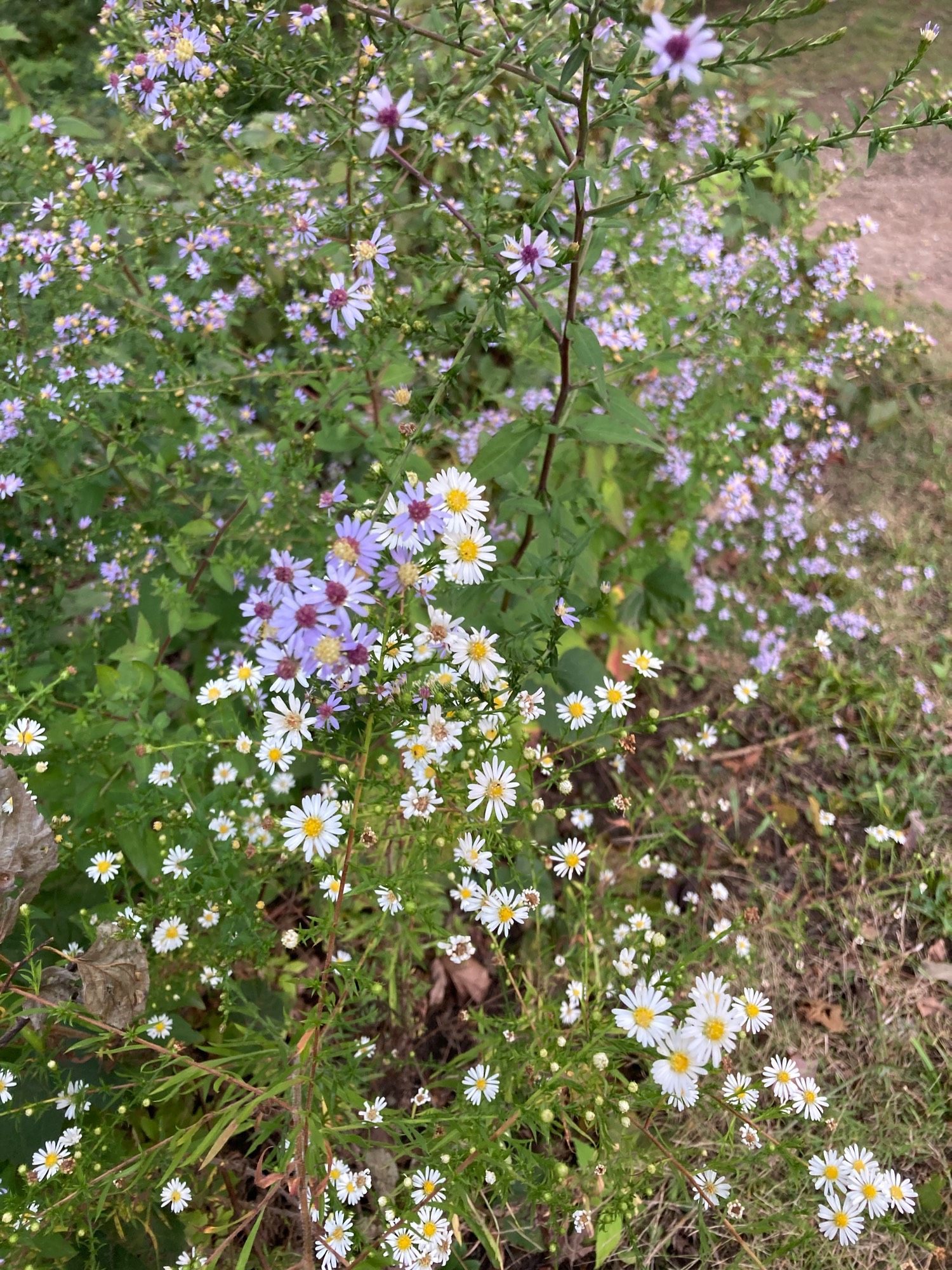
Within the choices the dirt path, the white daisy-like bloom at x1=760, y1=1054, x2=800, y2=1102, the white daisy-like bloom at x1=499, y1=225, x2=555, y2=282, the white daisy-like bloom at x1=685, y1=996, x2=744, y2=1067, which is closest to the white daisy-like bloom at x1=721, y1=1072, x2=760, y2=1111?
the white daisy-like bloom at x1=760, y1=1054, x2=800, y2=1102

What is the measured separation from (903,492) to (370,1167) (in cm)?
390

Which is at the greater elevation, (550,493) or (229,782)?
(550,493)

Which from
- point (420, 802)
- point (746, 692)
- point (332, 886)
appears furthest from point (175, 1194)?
point (746, 692)

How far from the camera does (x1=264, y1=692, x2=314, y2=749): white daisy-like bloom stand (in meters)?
1.63

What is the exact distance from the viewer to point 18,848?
172 centimetres

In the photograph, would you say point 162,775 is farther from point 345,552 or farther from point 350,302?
point 350,302

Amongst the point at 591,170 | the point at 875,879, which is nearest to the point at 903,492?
the point at 875,879

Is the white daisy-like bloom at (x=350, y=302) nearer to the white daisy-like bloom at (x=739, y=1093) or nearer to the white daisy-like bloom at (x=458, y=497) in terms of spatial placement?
the white daisy-like bloom at (x=458, y=497)

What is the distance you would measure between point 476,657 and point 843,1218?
1420 mm

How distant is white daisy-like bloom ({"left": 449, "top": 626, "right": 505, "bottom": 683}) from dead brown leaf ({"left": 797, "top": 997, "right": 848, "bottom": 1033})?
6.21 ft

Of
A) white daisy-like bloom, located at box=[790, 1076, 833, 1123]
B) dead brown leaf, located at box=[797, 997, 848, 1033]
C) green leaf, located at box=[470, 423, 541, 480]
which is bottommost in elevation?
white daisy-like bloom, located at box=[790, 1076, 833, 1123]

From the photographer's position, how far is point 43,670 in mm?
2320

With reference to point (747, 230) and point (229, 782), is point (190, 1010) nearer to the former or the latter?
point (229, 782)

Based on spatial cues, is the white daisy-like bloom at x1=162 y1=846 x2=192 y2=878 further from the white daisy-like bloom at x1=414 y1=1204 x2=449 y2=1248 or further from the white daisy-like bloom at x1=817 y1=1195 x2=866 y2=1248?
the white daisy-like bloom at x1=817 y1=1195 x2=866 y2=1248
